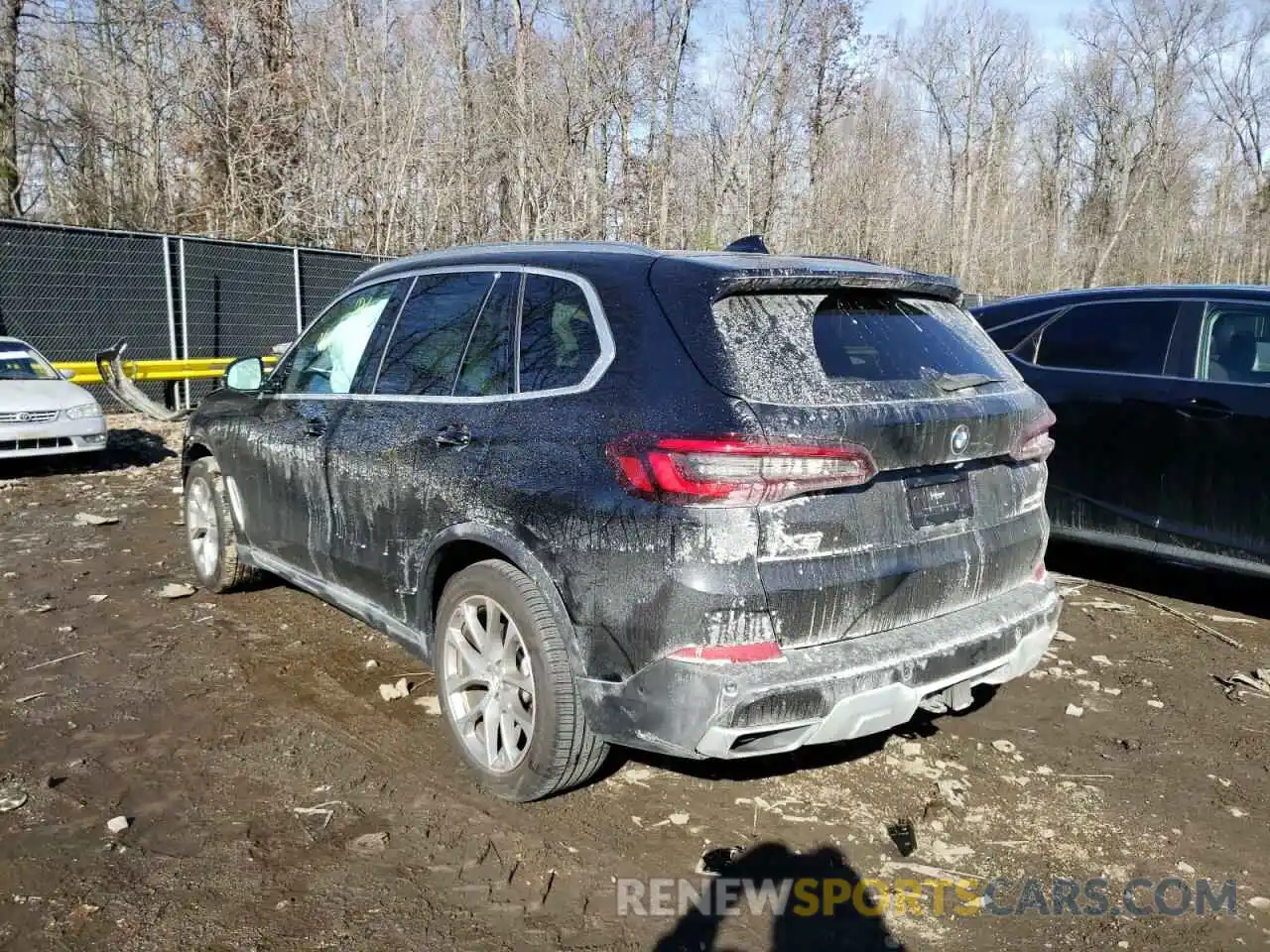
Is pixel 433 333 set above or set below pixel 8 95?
below

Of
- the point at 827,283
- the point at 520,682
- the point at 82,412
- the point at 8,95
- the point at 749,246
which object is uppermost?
the point at 8,95

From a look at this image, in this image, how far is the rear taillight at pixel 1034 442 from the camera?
11.1 feet

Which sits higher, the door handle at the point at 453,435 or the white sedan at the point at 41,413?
the door handle at the point at 453,435

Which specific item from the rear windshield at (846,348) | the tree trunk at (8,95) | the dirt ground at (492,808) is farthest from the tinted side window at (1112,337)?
the tree trunk at (8,95)

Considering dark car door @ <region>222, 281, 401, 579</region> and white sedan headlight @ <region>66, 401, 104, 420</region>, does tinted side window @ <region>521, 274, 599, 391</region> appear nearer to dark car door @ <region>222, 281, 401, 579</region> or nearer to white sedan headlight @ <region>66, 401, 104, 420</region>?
dark car door @ <region>222, 281, 401, 579</region>

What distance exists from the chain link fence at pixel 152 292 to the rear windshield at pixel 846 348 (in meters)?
12.6

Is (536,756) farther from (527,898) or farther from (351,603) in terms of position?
(351,603)

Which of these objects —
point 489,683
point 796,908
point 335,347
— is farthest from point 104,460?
point 796,908

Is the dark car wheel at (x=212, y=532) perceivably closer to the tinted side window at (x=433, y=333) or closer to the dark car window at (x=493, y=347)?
the tinted side window at (x=433, y=333)

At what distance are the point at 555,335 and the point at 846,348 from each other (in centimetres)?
96

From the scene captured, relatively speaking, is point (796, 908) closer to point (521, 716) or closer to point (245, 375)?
point (521, 716)

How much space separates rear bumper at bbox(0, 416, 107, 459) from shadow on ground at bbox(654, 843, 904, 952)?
27.5 ft

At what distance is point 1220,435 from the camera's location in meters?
5.23

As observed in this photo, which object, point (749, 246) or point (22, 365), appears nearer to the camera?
point (749, 246)
